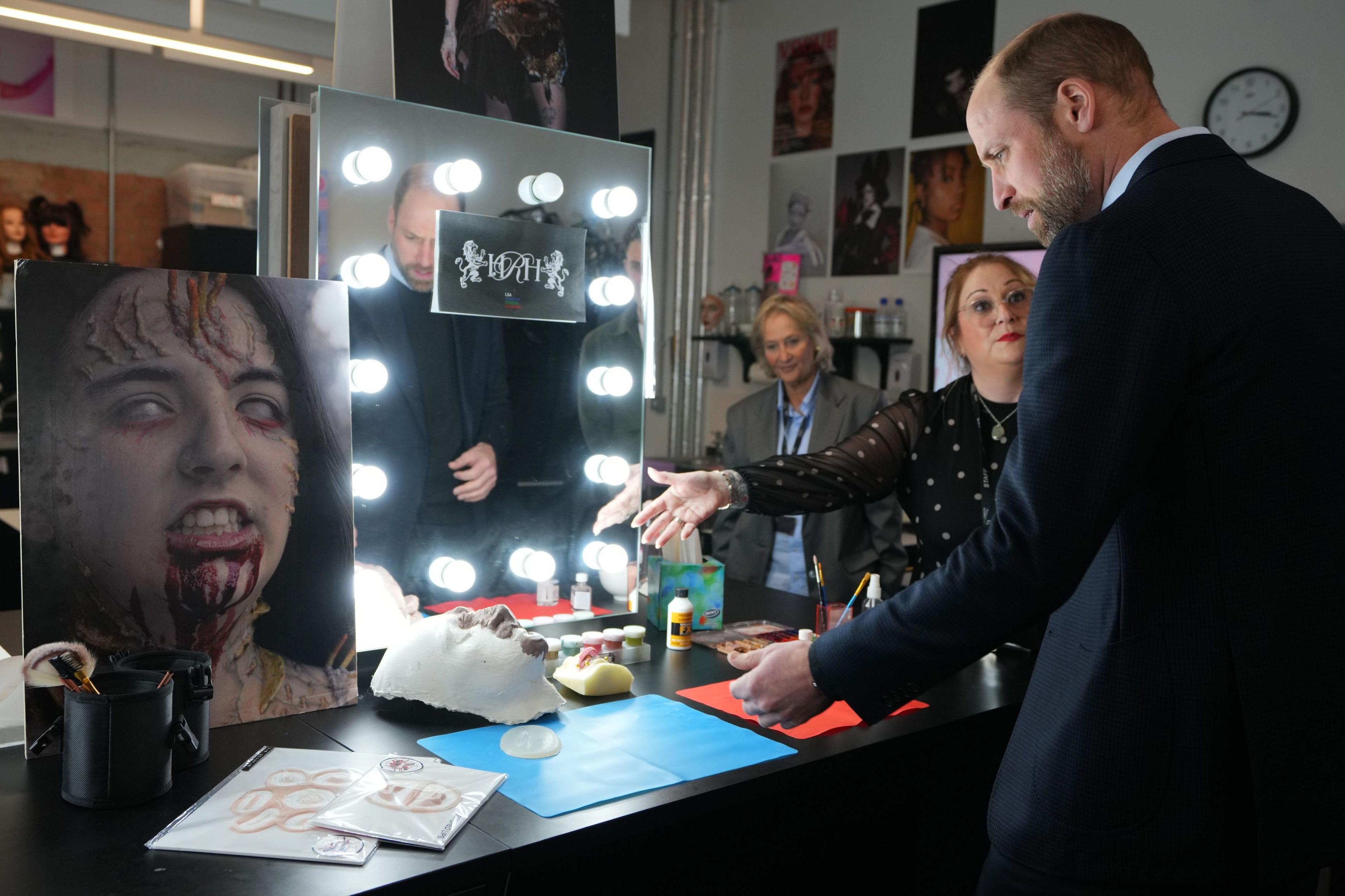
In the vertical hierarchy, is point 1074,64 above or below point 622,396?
above

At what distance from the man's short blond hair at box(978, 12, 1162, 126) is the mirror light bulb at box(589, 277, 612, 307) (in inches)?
41.6

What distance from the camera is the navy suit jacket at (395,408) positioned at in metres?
1.89

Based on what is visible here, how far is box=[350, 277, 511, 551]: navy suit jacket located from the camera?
1888 millimetres

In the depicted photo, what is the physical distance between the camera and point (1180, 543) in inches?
44.8

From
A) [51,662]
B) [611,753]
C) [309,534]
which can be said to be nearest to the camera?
[51,662]

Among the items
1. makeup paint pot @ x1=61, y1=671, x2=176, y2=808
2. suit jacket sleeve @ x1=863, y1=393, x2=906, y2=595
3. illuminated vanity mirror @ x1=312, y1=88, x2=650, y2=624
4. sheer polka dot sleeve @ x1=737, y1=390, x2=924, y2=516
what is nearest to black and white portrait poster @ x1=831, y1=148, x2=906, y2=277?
suit jacket sleeve @ x1=863, y1=393, x2=906, y2=595

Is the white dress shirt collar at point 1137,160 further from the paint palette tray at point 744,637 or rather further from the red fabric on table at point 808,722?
the paint palette tray at point 744,637

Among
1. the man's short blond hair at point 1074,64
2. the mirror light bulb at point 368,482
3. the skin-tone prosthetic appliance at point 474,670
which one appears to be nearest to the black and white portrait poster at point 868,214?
the mirror light bulb at point 368,482

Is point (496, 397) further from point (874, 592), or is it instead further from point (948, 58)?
point (948, 58)

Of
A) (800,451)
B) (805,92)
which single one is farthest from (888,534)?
(805,92)

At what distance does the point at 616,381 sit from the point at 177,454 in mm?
997

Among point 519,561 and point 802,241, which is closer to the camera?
point 519,561

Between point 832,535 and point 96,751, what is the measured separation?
259 cm

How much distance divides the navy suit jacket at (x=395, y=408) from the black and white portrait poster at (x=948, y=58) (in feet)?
11.8
